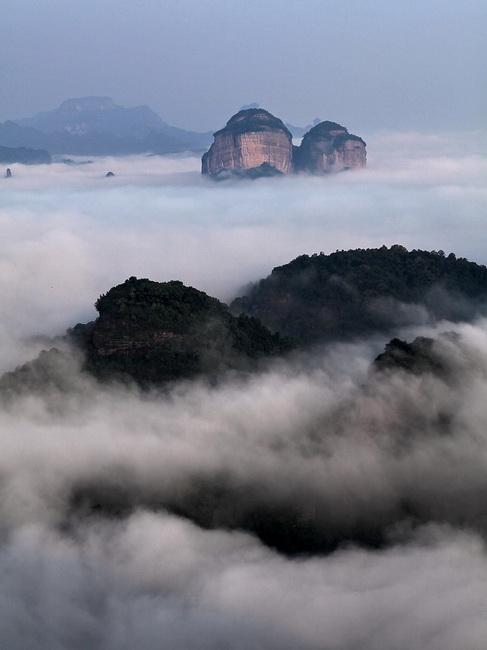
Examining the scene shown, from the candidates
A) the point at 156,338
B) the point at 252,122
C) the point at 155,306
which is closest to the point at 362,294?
the point at 155,306

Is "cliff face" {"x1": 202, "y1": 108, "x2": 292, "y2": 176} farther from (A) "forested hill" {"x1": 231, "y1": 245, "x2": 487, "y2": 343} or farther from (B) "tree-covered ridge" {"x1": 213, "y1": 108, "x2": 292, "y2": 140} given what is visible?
(A) "forested hill" {"x1": 231, "y1": 245, "x2": 487, "y2": 343}

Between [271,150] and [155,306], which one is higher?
[271,150]

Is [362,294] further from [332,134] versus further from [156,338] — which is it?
[332,134]

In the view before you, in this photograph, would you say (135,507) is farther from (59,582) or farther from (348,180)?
(348,180)

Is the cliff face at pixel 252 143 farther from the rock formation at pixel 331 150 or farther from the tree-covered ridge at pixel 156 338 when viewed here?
the tree-covered ridge at pixel 156 338

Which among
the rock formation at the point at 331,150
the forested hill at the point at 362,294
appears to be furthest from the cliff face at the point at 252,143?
the forested hill at the point at 362,294

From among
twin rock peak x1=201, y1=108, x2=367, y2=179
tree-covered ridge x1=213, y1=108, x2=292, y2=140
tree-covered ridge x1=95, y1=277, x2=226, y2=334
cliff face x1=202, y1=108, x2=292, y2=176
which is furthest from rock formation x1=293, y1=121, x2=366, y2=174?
tree-covered ridge x1=95, y1=277, x2=226, y2=334
